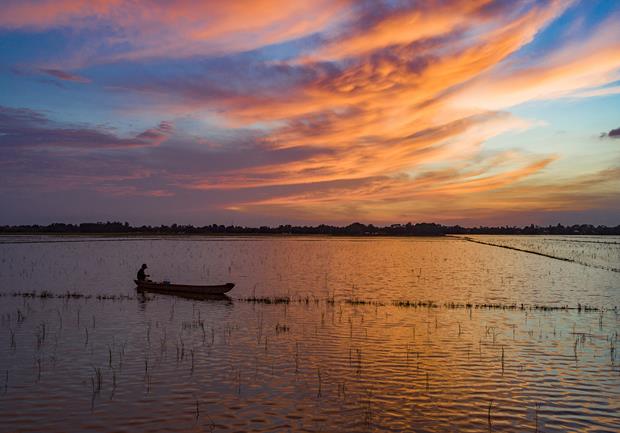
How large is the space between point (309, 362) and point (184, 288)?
2212cm

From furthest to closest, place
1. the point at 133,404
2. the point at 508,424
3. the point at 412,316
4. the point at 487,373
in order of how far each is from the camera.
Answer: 1. the point at 412,316
2. the point at 487,373
3. the point at 133,404
4. the point at 508,424

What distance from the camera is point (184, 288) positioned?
37.9 metres

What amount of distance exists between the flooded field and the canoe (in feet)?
4.25

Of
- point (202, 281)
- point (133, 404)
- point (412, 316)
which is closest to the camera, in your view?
point (133, 404)

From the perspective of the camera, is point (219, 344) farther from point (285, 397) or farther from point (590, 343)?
point (590, 343)

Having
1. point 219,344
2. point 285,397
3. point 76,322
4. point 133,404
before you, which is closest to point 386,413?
point 285,397

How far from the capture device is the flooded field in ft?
41.3

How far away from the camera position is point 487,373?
16625mm

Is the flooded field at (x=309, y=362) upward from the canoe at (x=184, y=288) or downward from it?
downward

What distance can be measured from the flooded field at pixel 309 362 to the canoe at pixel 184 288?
1295 millimetres

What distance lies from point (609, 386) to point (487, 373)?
11.3ft

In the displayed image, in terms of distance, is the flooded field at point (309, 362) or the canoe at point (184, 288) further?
the canoe at point (184, 288)

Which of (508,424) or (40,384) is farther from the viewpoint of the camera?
(40,384)

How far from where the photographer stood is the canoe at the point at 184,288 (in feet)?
119
